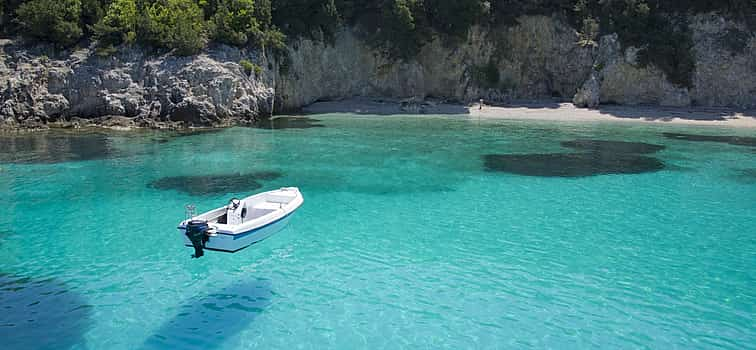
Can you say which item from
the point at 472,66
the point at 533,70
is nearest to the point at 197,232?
the point at 472,66

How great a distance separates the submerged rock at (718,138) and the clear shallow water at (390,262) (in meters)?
9.78

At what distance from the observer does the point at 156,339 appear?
441 inches

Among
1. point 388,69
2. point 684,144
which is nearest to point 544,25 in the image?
point 388,69

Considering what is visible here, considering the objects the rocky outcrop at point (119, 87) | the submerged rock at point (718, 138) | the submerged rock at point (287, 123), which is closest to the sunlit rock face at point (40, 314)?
the rocky outcrop at point (119, 87)

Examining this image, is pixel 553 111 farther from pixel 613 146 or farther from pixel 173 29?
pixel 173 29

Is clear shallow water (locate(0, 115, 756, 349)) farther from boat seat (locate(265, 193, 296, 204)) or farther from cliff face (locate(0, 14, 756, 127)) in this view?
cliff face (locate(0, 14, 756, 127))

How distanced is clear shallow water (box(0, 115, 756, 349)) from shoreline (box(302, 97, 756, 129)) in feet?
69.1

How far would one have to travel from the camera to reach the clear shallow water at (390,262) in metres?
11.6

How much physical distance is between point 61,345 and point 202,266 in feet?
14.5

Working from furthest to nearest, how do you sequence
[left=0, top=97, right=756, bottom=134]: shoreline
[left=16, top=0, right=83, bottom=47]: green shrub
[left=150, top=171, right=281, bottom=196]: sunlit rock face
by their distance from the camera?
[left=0, top=97, right=756, bottom=134]: shoreline < [left=16, top=0, right=83, bottom=47]: green shrub < [left=150, top=171, right=281, bottom=196]: sunlit rock face

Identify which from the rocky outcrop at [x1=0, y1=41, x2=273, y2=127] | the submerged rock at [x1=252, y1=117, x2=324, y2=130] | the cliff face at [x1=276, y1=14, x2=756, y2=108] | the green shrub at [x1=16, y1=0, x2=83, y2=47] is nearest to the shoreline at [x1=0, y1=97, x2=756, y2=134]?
the rocky outcrop at [x1=0, y1=41, x2=273, y2=127]

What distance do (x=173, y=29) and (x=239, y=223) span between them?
33.3m

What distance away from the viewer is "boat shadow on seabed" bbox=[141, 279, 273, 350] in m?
11.1

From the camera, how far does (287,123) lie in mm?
45750
